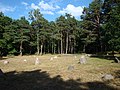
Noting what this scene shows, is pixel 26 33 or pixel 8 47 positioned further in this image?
pixel 26 33

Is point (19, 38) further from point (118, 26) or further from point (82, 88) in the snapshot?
point (82, 88)

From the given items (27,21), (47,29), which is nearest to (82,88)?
(47,29)

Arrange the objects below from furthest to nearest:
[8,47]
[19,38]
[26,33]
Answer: [26,33], [19,38], [8,47]

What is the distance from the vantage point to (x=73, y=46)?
10075cm

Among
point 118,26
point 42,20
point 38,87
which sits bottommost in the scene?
point 38,87

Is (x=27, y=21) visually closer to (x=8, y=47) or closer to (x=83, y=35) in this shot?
(x=8, y=47)

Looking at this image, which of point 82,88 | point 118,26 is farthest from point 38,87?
point 118,26

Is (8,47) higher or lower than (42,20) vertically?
lower

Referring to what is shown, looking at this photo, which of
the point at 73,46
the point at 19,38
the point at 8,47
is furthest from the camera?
the point at 73,46

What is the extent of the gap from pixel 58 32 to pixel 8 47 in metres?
22.4

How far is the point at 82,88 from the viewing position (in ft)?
49.1

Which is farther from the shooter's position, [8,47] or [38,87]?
[8,47]

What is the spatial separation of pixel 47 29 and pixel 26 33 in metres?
8.58

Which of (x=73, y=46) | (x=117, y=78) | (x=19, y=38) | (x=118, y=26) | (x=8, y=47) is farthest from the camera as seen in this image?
(x=73, y=46)
